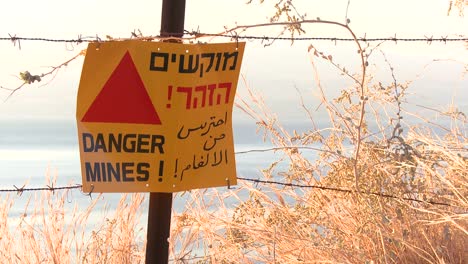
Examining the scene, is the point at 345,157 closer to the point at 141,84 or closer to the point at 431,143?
the point at 431,143

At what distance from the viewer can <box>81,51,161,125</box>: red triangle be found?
3508 mm

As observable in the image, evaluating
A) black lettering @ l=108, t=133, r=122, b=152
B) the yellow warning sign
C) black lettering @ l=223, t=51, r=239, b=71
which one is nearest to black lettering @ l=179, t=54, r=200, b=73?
the yellow warning sign

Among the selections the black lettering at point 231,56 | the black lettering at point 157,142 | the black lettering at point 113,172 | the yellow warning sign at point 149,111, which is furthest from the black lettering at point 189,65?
the black lettering at point 113,172

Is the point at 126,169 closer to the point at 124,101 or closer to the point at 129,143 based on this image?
the point at 129,143

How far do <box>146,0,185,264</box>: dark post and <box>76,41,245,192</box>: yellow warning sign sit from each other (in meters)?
0.19

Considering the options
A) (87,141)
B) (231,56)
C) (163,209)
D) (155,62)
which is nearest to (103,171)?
(87,141)

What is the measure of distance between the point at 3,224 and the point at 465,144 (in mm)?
3099

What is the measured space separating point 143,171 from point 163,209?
0.30 meters

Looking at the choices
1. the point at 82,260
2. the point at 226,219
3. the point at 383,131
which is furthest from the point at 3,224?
the point at 383,131

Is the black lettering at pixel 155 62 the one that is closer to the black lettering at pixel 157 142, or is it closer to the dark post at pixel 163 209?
the dark post at pixel 163 209

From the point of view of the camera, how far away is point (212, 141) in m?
3.69

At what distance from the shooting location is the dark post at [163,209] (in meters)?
3.71

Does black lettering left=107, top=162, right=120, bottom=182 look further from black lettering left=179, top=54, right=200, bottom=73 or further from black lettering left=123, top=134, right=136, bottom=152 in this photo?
black lettering left=179, top=54, right=200, bottom=73

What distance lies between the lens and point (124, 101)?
3535 mm
